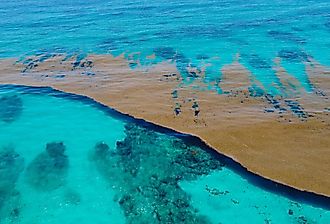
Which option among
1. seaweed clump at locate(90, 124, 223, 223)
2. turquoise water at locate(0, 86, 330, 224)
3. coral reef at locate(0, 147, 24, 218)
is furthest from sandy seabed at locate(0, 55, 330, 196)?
coral reef at locate(0, 147, 24, 218)

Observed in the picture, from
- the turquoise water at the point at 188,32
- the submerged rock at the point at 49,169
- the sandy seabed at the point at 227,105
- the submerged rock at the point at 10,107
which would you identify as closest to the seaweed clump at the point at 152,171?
the sandy seabed at the point at 227,105

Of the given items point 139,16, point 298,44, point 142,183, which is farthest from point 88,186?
point 139,16

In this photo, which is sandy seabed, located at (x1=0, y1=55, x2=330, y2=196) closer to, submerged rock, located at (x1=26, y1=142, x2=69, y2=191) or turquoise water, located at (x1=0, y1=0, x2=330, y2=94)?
turquoise water, located at (x1=0, y1=0, x2=330, y2=94)

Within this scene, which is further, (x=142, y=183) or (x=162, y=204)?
(x=142, y=183)

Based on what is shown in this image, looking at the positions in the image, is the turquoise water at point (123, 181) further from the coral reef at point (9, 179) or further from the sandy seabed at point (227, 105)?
the sandy seabed at point (227, 105)

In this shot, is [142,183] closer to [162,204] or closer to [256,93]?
[162,204]
